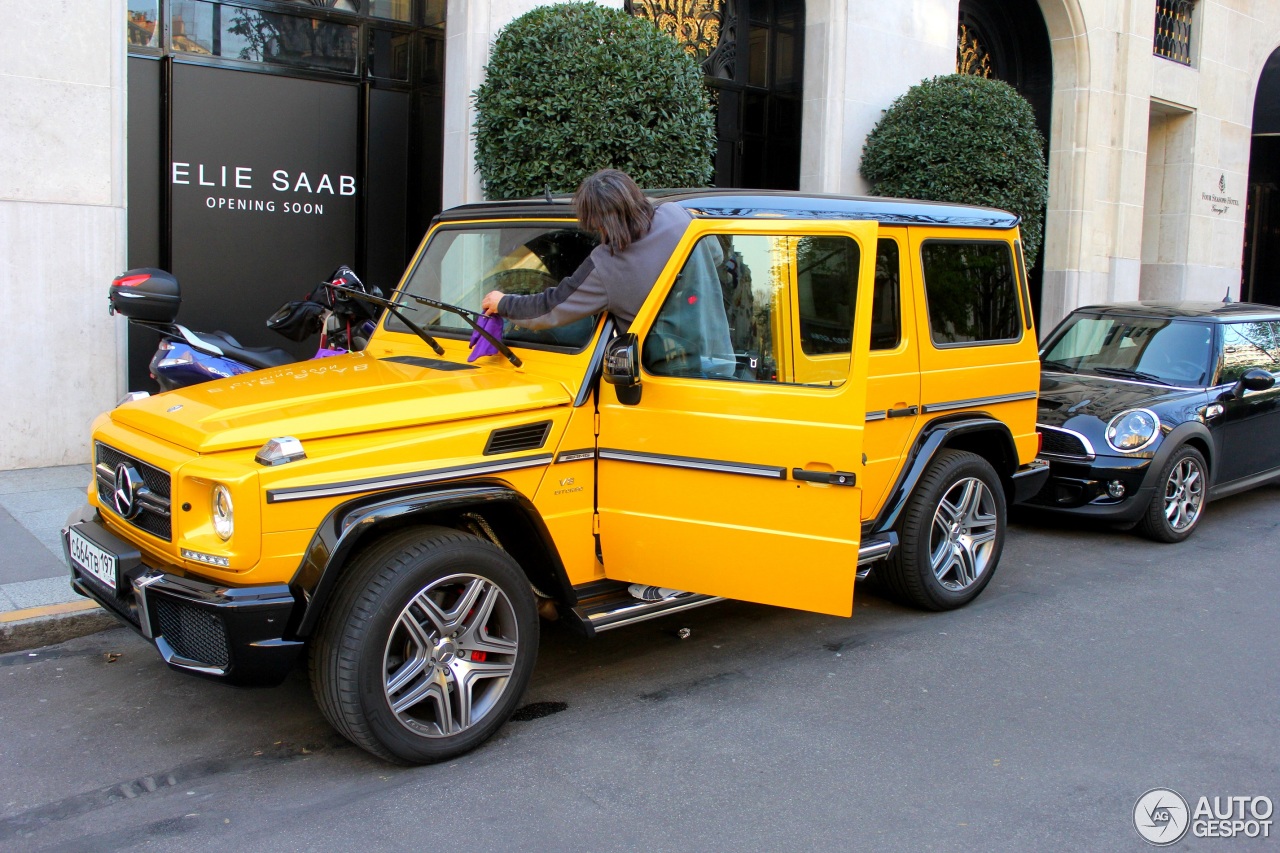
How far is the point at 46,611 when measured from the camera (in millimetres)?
A: 5289

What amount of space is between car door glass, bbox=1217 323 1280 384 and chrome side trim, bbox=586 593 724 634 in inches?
208

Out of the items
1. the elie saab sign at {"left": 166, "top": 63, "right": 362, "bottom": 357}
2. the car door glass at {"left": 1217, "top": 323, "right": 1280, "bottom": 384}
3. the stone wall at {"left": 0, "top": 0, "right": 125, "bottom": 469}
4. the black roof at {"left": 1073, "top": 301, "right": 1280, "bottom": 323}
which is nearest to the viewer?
the stone wall at {"left": 0, "top": 0, "right": 125, "bottom": 469}

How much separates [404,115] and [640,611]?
23.4 ft

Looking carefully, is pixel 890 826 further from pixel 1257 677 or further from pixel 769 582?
pixel 1257 677

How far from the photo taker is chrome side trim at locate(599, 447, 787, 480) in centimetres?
435

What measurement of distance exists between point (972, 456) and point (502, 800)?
3.24 meters

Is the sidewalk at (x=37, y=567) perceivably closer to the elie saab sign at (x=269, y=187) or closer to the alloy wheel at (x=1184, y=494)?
the elie saab sign at (x=269, y=187)

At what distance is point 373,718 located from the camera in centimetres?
381

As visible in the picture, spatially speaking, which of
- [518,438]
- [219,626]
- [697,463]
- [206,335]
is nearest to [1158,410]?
[697,463]

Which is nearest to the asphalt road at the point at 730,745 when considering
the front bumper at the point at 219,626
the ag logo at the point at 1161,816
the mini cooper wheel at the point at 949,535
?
the ag logo at the point at 1161,816

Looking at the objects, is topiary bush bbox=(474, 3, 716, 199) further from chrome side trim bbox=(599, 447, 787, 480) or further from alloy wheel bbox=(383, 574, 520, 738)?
alloy wheel bbox=(383, 574, 520, 738)

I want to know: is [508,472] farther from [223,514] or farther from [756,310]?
[756,310]

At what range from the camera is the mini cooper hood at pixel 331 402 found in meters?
3.88

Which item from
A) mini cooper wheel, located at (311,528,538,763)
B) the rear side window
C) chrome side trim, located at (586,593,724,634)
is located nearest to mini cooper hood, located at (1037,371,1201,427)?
the rear side window
